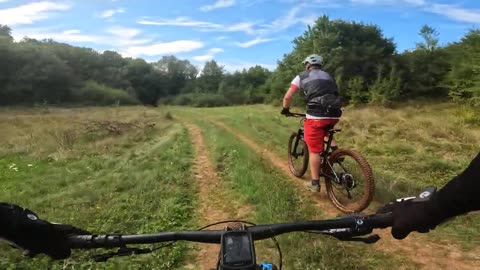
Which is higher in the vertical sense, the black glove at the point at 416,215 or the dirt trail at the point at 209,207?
the black glove at the point at 416,215

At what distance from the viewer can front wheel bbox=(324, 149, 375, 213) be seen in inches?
241

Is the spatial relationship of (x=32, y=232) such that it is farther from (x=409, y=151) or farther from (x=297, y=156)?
(x=409, y=151)

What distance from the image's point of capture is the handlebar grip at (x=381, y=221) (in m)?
1.83

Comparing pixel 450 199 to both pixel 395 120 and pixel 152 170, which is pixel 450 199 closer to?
pixel 152 170

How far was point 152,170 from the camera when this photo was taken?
998 centimetres

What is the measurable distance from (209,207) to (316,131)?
7.69ft

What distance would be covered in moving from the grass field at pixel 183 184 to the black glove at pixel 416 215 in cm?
288

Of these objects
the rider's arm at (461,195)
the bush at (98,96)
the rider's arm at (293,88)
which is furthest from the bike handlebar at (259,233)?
the bush at (98,96)

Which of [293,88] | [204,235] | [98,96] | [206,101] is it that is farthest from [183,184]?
[98,96]

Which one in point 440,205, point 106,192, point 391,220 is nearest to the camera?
point 440,205

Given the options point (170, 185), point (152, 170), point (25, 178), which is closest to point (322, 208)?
point (170, 185)

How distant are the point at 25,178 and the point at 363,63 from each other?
4184cm

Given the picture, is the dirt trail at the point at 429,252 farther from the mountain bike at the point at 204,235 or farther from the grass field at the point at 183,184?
the mountain bike at the point at 204,235

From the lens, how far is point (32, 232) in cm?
173
